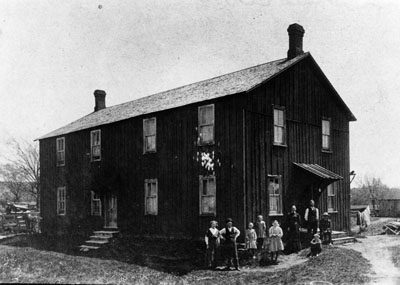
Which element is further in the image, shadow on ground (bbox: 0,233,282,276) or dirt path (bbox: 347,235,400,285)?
shadow on ground (bbox: 0,233,282,276)

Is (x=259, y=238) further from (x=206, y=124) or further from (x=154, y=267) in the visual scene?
(x=206, y=124)

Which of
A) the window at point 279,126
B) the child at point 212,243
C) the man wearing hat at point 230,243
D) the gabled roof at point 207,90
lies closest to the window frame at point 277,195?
the window at point 279,126

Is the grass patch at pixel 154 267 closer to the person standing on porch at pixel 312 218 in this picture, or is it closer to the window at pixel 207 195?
the person standing on porch at pixel 312 218

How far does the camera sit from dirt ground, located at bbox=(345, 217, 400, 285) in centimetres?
1367

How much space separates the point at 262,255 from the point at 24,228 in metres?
21.7

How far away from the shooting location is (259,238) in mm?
17969

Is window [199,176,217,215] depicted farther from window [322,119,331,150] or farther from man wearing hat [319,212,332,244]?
window [322,119,331,150]

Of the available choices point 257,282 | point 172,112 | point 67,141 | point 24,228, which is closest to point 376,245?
point 257,282

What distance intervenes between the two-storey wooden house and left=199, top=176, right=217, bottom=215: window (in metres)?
0.04

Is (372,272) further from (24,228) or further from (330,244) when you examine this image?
(24,228)

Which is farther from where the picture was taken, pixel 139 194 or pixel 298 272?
pixel 139 194

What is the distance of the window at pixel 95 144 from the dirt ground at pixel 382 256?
564 inches

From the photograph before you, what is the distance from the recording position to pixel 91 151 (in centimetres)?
2678

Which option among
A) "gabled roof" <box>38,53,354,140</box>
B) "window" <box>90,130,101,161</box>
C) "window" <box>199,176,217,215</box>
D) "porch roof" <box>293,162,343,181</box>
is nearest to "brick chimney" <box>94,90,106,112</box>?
"gabled roof" <box>38,53,354,140</box>
